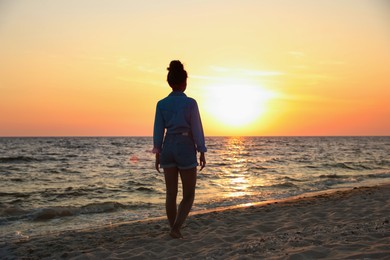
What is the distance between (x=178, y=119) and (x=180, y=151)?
437 millimetres

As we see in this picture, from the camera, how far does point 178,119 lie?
4805 mm

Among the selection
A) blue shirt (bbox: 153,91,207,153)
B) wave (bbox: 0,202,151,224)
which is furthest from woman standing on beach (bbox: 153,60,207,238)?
wave (bbox: 0,202,151,224)

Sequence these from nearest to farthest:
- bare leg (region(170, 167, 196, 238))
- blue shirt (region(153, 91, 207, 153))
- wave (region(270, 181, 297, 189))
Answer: blue shirt (region(153, 91, 207, 153)) → bare leg (region(170, 167, 196, 238)) → wave (region(270, 181, 297, 189))

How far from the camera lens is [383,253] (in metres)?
3.84

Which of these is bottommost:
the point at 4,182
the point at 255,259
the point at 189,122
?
the point at 4,182

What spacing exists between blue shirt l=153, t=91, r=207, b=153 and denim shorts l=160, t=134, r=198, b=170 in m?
0.08

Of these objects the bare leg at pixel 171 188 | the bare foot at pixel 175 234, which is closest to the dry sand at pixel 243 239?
the bare foot at pixel 175 234

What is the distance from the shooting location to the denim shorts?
4816 millimetres

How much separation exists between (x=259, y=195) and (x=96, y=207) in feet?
17.7

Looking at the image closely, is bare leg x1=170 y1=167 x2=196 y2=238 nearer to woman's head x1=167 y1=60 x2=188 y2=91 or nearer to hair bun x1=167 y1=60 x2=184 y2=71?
woman's head x1=167 y1=60 x2=188 y2=91

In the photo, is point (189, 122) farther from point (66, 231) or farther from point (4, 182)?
point (4, 182)

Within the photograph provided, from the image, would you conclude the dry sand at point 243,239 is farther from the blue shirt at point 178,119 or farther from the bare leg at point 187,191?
the blue shirt at point 178,119

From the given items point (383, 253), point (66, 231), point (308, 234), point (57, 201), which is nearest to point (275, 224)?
point (308, 234)

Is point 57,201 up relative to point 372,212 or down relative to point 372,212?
down
